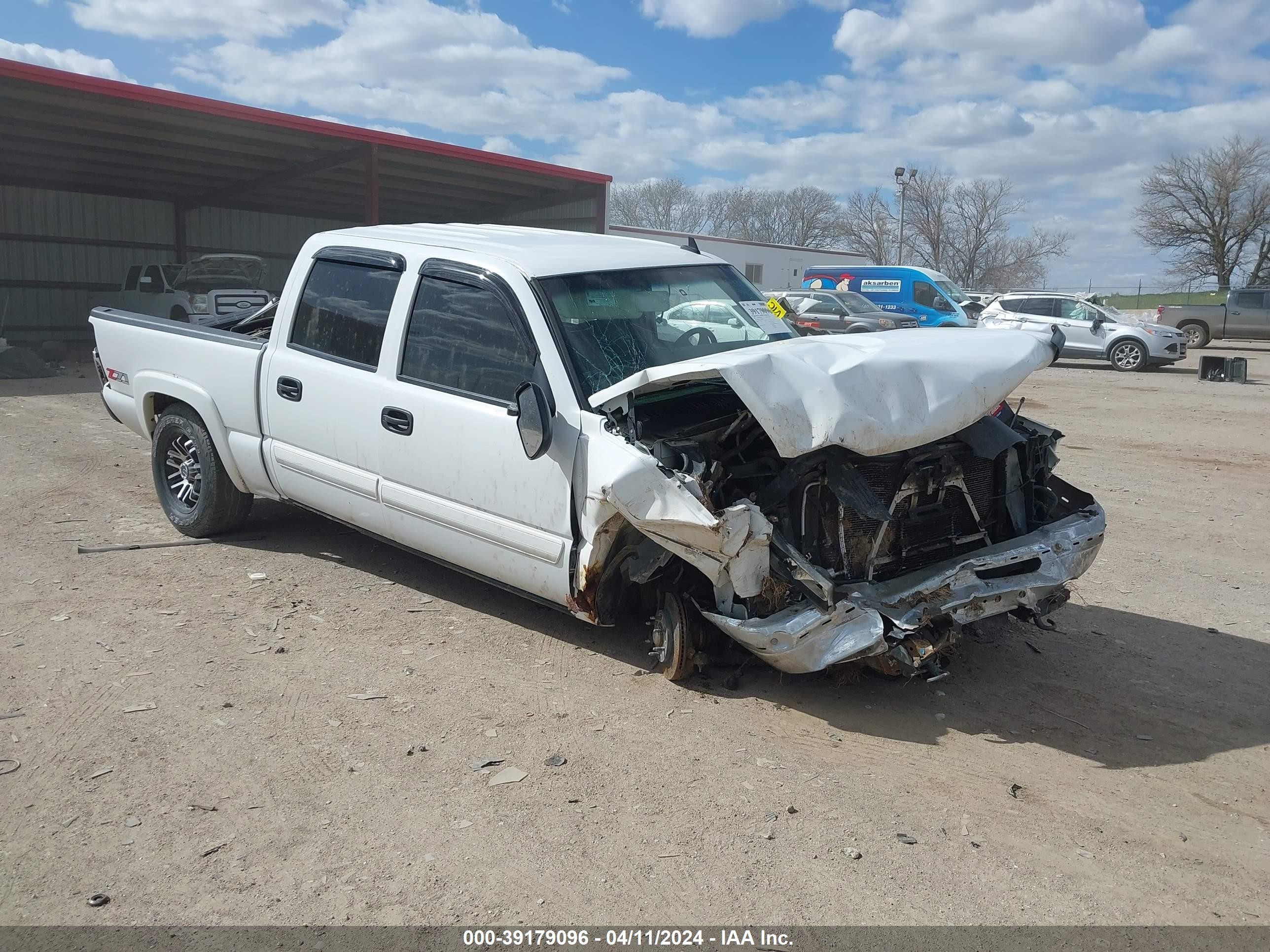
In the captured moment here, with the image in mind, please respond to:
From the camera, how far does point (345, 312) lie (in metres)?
5.26

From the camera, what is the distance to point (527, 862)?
3.11m

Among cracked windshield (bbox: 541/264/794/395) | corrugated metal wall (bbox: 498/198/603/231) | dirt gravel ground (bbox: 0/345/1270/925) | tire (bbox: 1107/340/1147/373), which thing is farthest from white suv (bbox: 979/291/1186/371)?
dirt gravel ground (bbox: 0/345/1270/925)

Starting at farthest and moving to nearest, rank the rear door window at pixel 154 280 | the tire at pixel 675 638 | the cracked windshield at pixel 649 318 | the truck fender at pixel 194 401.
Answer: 1. the rear door window at pixel 154 280
2. the truck fender at pixel 194 401
3. the cracked windshield at pixel 649 318
4. the tire at pixel 675 638

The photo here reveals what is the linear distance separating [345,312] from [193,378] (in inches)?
53.3

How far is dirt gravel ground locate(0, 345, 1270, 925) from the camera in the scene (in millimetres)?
2977

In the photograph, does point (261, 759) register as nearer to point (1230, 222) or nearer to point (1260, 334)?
point (1260, 334)

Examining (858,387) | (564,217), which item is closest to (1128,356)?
(564,217)

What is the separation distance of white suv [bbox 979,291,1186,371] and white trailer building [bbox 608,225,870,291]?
410 inches

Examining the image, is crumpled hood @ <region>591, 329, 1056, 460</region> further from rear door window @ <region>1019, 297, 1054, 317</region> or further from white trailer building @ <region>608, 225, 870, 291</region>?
white trailer building @ <region>608, 225, 870, 291</region>

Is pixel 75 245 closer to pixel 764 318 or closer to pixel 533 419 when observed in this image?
pixel 764 318

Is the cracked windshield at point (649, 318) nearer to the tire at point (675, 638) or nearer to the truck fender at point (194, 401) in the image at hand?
the tire at point (675, 638)

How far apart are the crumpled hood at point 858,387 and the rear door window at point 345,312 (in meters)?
1.52

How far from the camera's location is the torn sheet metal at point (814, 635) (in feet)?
12.3

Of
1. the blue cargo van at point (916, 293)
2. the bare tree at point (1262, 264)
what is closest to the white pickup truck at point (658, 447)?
the blue cargo van at point (916, 293)
